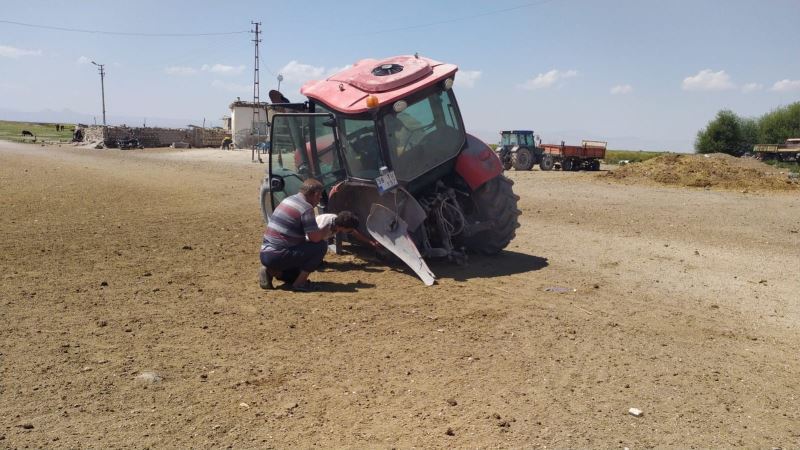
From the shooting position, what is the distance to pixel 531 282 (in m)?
8.16

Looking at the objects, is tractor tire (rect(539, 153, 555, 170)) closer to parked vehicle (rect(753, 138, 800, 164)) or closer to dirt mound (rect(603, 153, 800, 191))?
dirt mound (rect(603, 153, 800, 191))

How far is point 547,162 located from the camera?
113 feet

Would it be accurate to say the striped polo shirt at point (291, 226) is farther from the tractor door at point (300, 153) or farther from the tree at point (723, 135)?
the tree at point (723, 135)

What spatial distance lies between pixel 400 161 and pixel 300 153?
1.55 m

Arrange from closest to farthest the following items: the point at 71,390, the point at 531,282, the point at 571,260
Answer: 1. the point at 71,390
2. the point at 531,282
3. the point at 571,260

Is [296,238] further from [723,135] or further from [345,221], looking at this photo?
[723,135]

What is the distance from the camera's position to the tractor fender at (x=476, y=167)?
349 inches

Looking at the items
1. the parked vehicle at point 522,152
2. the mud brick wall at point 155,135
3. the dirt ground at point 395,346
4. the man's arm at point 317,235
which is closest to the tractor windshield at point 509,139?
the parked vehicle at point 522,152

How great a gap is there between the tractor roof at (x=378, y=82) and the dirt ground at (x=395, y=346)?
220 cm

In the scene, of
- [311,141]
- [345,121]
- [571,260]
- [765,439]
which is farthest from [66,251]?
[765,439]

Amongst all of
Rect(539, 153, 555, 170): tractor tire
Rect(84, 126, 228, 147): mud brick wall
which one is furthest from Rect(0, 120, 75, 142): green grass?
Rect(539, 153, 555, 170): tractor tire

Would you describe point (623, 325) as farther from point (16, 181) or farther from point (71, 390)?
point (16, 181)

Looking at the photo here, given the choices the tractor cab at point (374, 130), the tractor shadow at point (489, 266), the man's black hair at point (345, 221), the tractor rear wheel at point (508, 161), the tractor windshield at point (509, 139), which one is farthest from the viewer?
the tractor windshield at point (509, 139)

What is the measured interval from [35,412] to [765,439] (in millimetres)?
4621
